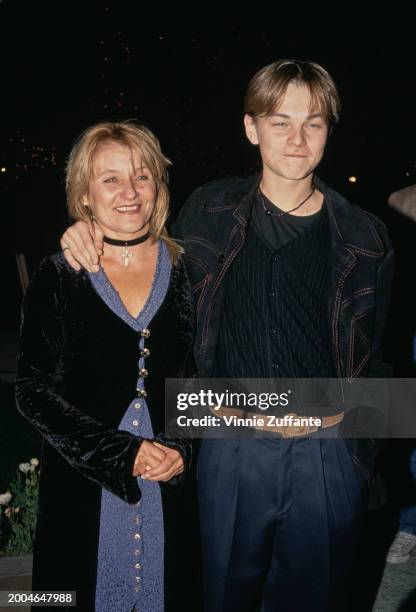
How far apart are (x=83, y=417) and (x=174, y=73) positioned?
7309mm

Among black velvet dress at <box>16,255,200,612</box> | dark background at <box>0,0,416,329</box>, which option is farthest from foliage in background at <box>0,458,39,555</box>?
dark background at <box>0,0,416,329</box>

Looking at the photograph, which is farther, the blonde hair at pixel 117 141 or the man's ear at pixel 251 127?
the man's ear at pixel 251 127

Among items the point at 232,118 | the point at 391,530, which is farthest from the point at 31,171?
the point at 391,530

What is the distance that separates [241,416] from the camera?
250cm

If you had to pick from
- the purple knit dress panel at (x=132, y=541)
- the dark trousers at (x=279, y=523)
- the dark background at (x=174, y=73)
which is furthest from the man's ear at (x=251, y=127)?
the dark background at (x=174, y=73)

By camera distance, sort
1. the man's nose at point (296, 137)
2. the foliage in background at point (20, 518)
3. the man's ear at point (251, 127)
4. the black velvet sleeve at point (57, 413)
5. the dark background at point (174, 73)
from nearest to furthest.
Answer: the black velvet sleeve at point (57, 413) → the man's nose at point (296, 137) → the man's ear at point (251, 127) → the foliage in background at point (20, 518) → the dark background at point (174, 73)

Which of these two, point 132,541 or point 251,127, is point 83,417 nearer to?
point 132,541

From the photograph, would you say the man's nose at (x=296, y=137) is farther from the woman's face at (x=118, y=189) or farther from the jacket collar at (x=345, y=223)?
the woman's face at (x=118, y=189)

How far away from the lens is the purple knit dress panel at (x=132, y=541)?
2.35 metres

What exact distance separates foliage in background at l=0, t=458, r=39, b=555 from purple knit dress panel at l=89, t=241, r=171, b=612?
153 cm

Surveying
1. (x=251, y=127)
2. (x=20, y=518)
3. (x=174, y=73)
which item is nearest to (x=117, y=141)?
(x=251, y=127)

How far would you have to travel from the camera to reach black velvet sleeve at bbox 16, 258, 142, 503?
2246mm

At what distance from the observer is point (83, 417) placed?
2.28 m

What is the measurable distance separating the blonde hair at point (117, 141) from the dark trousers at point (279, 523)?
78 cm
